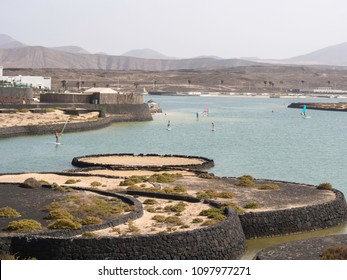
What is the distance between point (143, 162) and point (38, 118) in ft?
194

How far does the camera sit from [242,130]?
143m

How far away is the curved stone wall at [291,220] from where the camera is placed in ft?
143

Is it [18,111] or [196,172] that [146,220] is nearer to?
[196,172]

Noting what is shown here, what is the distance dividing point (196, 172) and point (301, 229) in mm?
22925

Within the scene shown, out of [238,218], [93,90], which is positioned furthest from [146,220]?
[93,90]

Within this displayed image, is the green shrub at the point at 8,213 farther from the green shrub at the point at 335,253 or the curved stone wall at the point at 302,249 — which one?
the green shrub at the point at 335,253

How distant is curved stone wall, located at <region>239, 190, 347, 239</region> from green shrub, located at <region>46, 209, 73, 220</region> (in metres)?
10.5

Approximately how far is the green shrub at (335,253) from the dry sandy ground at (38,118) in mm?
92110

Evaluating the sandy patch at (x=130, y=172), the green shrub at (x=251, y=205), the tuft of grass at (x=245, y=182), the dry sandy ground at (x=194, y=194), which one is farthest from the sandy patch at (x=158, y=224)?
the sandy patch at (x=130, y=172)

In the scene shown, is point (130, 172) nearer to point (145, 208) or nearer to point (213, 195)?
point (213, 195)

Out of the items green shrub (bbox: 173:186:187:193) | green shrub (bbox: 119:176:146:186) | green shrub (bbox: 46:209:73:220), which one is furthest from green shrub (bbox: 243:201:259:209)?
green shrub (bbox: 46:209:73:220)

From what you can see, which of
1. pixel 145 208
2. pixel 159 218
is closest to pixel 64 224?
pixel 159 218

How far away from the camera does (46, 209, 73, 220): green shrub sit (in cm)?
3953

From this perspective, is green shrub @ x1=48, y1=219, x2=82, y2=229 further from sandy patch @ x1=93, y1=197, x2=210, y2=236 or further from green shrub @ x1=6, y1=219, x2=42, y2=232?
sandy patch @ x1=93, y1=197, x2=210, y2=236
